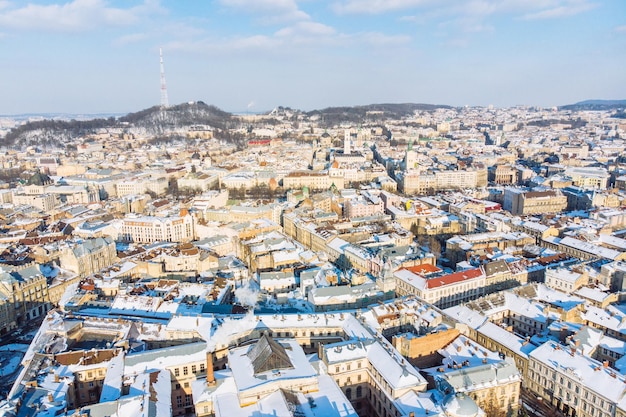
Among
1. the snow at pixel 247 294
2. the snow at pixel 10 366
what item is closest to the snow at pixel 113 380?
the snow at pixel 247 294

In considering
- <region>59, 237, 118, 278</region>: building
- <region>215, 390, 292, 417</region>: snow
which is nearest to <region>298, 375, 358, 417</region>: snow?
<region>215, 390, 292, 417</region>: snow

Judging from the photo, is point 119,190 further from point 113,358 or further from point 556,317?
point 556,317

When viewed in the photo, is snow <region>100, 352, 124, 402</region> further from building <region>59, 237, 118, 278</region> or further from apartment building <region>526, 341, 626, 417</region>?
building <region>59, 237, 118, 278</region>

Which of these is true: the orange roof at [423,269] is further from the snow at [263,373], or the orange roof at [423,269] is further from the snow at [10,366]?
the snow at [10,366]

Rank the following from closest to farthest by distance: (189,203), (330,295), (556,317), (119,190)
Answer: (556,317) → (330,295) → (189,203) → (119,190)

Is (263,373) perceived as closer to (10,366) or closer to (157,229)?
(10,366)

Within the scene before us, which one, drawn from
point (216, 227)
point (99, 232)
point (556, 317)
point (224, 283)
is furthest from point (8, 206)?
point (556, 317)
